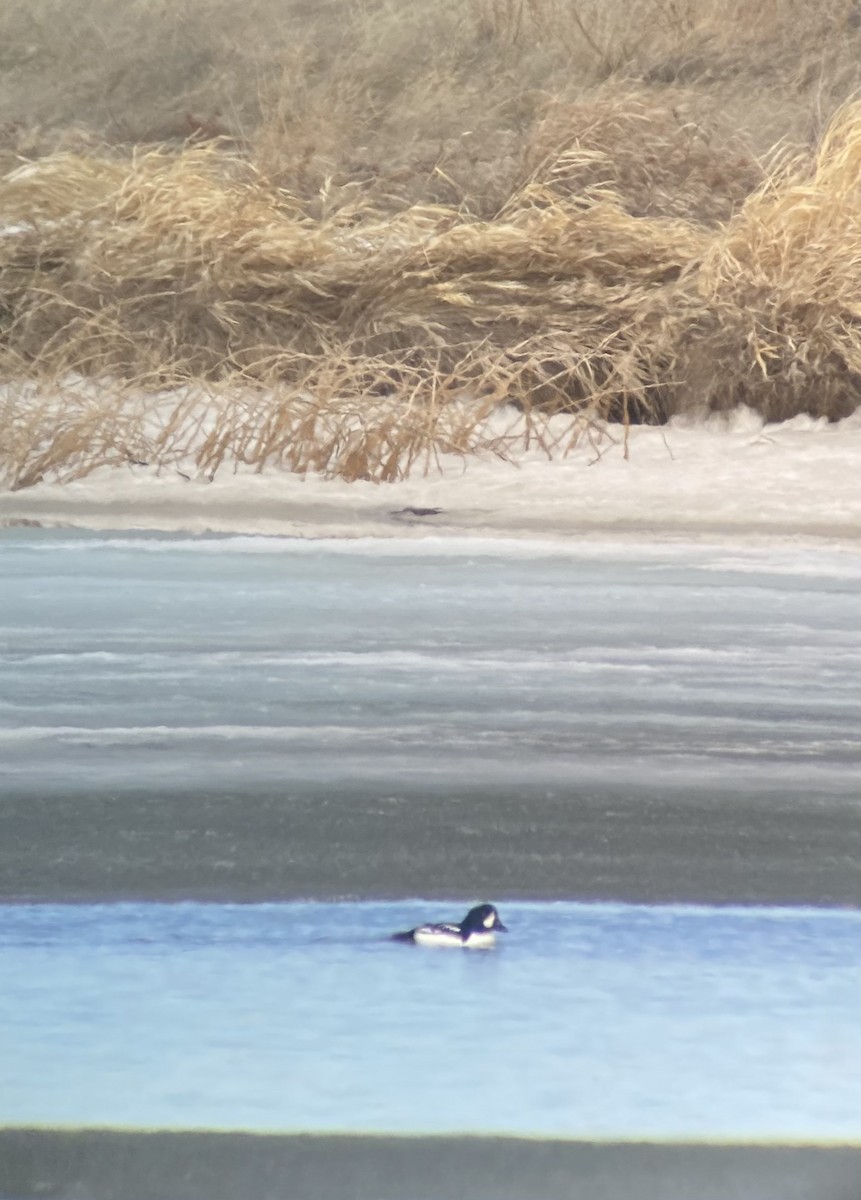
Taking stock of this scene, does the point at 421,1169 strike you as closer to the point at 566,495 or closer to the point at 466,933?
the point at 466,933

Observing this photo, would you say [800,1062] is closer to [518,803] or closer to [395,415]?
[518,803]

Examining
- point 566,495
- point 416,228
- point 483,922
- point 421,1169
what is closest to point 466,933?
point 483,922

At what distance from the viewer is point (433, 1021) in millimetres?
1294

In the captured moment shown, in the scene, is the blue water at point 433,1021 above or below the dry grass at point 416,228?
below

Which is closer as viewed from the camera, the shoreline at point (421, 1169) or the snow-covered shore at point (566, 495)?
the shoreline at point (421, 1169)

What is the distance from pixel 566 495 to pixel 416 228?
11.5 inches

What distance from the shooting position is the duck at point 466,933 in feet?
4.31

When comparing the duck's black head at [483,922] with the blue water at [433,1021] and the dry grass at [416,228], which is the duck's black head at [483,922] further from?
the dry grass at [416,228]

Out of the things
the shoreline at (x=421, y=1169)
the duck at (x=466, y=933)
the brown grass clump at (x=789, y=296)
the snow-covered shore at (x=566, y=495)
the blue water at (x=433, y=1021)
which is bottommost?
the shoreline at (x=421, y=1169)

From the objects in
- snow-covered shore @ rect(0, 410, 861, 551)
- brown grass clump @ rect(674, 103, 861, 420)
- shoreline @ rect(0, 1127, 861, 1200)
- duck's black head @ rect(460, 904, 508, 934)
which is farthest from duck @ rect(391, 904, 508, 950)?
brown grass clump @ rect(674, 103, 861, 420)

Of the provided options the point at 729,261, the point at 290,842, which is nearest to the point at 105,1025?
the point at 290,842

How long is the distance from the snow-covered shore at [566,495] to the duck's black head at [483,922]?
1.16ft

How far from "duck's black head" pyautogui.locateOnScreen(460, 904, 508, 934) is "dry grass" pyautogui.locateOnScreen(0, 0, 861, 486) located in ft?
1.38

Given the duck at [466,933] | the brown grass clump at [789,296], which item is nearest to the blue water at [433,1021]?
the duck at [466,933]
